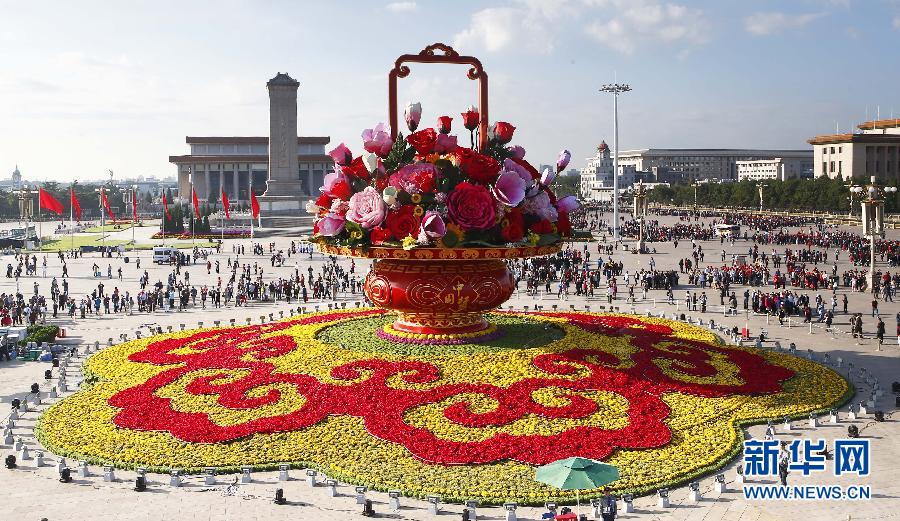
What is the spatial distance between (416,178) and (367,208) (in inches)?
62.3

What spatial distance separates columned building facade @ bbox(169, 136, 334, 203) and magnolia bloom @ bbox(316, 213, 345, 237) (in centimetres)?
14411

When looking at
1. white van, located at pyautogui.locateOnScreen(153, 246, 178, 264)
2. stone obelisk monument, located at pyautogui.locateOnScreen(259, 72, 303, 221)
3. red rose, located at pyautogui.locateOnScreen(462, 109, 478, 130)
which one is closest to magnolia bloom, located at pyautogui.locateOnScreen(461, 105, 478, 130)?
red rose, located at pyautogui.locateOnScreen(462, 109, 478, 130)

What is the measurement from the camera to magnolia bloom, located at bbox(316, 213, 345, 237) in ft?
72.6

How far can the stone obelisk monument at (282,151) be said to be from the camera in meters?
124

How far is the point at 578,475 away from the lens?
45.7ft

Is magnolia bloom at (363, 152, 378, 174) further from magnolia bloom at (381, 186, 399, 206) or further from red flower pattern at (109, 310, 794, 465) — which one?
red flower pattern at (109, 310, 794, 465)

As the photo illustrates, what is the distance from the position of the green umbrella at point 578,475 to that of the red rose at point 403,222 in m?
8.52

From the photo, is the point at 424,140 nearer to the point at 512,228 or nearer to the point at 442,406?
the point at 512,228

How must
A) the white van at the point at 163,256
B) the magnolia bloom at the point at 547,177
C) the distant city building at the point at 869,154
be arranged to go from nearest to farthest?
the magnolia bloom at the point at 547,177
the white van at the point at 163,256
the distant city building at the point at 869,154

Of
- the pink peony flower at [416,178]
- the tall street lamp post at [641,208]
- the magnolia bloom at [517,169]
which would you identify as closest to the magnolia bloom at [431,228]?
the pink peony flower at [416,178]

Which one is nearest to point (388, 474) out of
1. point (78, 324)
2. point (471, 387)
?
point (471, 387)

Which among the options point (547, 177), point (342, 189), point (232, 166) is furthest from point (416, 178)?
point (232, 166)

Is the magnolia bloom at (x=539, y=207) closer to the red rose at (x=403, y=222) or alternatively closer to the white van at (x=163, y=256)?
the red rose at (x=403, y=222)

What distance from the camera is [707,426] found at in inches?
758
